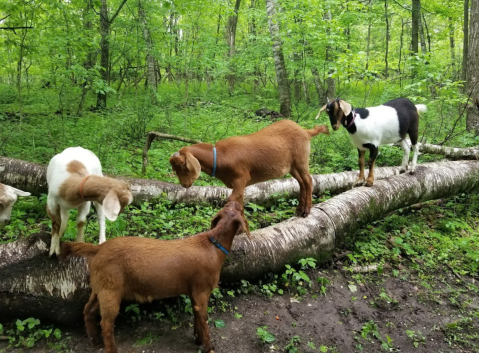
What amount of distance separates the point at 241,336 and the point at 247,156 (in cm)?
197

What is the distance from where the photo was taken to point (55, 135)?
25.4 ft

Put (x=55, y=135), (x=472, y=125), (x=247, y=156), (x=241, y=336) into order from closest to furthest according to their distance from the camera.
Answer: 1. (x=241, y=336)
2. (x=247, y=156)
3. (x=55, y=135)
4. (x=472, y=125)

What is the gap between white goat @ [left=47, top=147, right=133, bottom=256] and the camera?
272 cm

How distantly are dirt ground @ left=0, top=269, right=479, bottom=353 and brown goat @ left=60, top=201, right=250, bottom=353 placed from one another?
285 mm

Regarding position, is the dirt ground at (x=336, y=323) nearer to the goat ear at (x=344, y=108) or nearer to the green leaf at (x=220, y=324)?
the green leaf at (x=220, y=324)

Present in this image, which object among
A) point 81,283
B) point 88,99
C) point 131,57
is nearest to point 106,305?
point 81,283

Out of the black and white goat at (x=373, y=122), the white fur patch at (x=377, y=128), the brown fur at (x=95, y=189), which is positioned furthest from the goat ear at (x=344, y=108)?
the brown fur at (x=95, y=189)

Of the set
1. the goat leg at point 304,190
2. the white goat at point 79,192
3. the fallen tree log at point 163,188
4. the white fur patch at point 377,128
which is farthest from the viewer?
the fallen tree log at point 163,188

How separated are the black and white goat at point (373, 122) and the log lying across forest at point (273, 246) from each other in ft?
2.14

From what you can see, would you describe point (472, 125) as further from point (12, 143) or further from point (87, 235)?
point (12, 143)

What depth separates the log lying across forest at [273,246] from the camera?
2910 millimetres

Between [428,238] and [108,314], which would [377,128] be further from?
[108,314]

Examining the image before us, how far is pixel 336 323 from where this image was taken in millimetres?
3430

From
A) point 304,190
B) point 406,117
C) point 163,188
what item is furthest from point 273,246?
point 406,117
